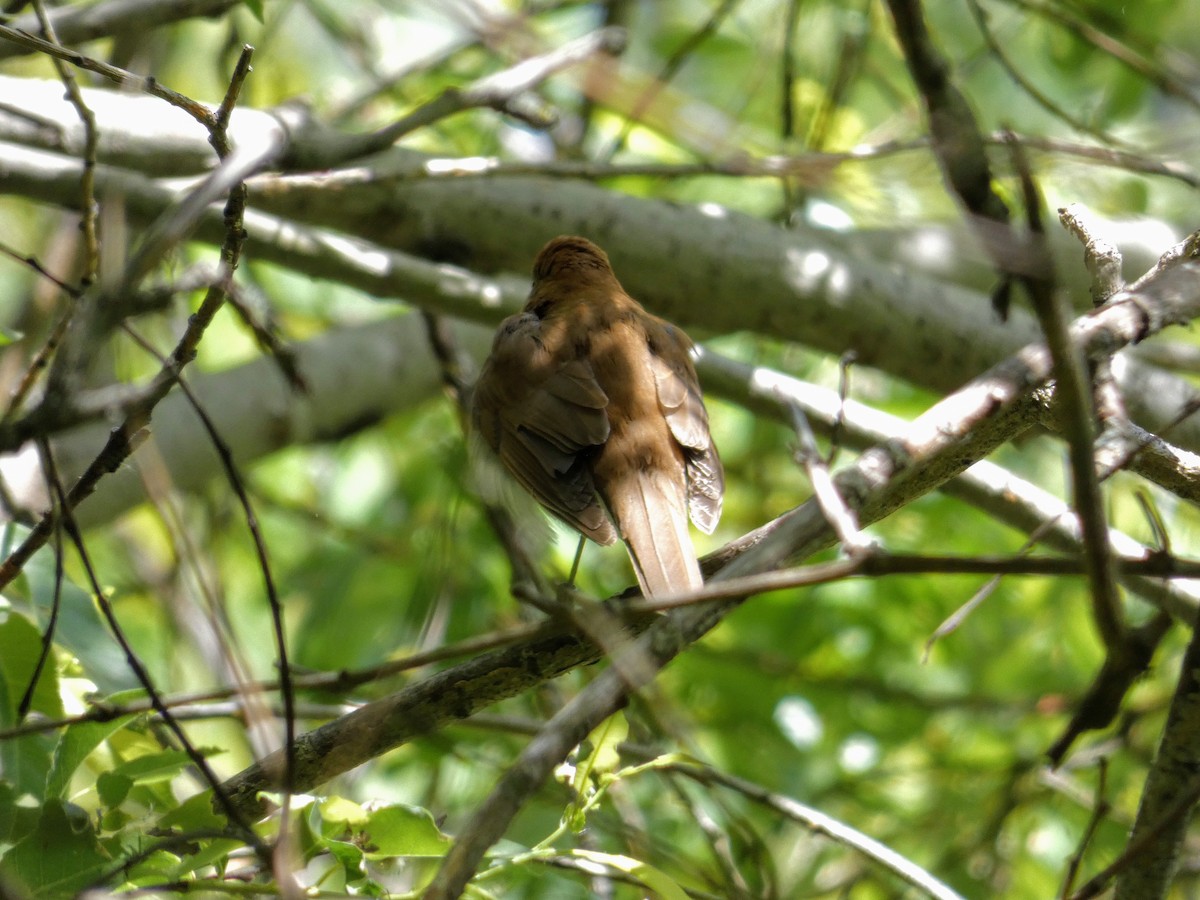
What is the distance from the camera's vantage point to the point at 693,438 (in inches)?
162

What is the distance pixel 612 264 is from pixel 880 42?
10.8 feet

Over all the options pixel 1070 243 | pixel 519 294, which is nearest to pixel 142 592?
pixel 519 294

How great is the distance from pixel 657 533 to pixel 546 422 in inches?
28.4

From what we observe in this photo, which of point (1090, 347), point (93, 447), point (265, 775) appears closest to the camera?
point (1090, 347)

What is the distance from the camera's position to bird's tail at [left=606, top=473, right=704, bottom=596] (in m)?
3.27

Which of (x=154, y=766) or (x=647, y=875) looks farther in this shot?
(x=154, y=766)

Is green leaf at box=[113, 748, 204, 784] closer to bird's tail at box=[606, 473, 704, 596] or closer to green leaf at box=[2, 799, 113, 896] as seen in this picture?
green leaf at box=[2, 799, 113, 896]

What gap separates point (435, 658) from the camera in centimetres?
166

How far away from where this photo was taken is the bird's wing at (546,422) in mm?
3963

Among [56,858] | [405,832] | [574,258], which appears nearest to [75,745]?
[56,858]

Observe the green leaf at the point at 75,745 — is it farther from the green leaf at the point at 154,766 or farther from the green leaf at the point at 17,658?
the green leaf at the point at 17,658

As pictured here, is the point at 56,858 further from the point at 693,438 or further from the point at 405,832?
the point at 693,438

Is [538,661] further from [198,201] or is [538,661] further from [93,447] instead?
[93,447]

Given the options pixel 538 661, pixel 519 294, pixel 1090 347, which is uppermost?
pixel 519 294
